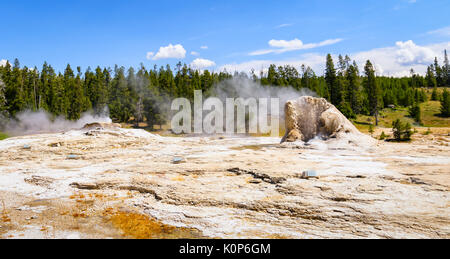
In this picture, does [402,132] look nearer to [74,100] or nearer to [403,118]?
[403,118]

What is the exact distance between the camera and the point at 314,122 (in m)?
17.2

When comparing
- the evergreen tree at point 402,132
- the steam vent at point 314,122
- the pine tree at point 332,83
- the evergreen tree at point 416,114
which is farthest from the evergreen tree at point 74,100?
the evergreen tree at point 416,114

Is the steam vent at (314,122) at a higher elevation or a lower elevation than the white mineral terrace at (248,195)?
higher

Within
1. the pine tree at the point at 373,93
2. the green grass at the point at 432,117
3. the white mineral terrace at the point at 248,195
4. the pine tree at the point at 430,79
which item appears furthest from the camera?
the pine tree at the point at 430,79

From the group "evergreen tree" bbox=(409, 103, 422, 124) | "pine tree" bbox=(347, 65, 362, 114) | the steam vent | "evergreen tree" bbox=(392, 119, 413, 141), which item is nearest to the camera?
the steam vent

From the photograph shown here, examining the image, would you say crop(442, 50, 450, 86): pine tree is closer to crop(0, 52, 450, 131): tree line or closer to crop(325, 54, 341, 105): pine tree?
crop(0, 52, 450, 131): tree line

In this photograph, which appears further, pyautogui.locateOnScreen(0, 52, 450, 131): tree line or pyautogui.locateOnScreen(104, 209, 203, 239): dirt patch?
pyautogui.locateOnScreen(0, 52, 450, 131): tree line

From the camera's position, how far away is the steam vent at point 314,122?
52.3 ft

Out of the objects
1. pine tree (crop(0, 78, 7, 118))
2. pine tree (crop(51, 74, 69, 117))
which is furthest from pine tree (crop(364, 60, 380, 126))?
pine tree (crop(0, 78, 7, 118))

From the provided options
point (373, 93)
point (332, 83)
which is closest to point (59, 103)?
point (332, 83)

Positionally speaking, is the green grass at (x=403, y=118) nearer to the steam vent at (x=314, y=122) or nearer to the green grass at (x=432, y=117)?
the green grass at (x=432, y=117)

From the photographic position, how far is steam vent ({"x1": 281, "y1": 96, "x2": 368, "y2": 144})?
15953 millimetres

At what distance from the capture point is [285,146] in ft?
53.5

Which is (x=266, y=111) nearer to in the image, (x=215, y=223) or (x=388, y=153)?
(x=388, y=153)
